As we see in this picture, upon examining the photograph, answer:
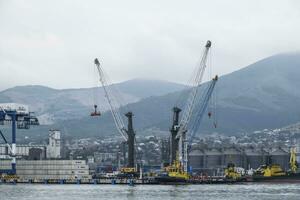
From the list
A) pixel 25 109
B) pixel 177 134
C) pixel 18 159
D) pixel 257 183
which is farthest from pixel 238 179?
pixel 18 159

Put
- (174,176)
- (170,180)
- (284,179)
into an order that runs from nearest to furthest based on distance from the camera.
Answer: (170,180) < (174,176) < (284,179)

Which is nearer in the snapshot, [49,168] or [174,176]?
[174,176]

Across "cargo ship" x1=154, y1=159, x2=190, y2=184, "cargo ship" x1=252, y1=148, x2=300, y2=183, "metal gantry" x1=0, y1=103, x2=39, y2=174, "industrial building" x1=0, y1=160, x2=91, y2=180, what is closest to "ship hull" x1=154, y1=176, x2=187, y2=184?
Result: "cargo ship" x1=154, y1=159, x2=190, y2=184

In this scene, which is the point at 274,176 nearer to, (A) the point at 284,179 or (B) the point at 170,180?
(A) the point at 284,179

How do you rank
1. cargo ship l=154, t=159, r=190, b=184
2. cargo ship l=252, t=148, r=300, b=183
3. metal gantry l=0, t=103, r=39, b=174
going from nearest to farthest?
cargo ship l=154, t=159, r=190, b=184 → cargo ship l=252, t=148, r=300, b=183 → metal gantry l=0, t=103, r=39, b=174

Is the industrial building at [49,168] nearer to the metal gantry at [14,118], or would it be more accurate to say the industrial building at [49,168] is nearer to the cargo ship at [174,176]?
the metal gantry at [14,118]

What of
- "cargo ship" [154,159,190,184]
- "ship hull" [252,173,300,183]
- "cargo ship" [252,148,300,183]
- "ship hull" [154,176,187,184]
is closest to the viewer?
"ship hull" [154,176,187,184]

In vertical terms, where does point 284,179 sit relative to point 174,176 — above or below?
below

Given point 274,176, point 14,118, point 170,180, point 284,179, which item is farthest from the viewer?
point 14,118

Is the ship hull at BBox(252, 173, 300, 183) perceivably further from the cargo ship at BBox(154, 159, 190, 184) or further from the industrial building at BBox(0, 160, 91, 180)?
the industrial building at BBox(0, 160, 91, 180)

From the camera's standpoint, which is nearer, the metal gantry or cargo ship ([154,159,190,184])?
cargo ship ([154,159,190,184])

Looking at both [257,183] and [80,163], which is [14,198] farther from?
[80,163]

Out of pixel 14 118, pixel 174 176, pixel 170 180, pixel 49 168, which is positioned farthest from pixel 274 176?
pixel 49 168

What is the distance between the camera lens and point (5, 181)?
6304 inches
